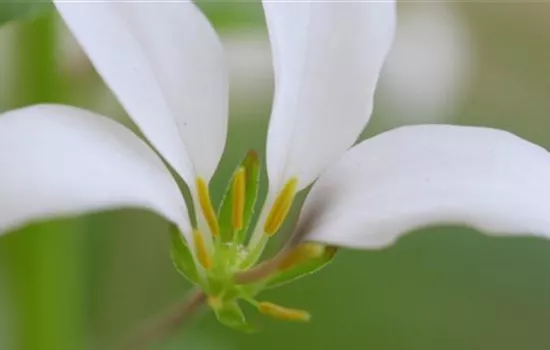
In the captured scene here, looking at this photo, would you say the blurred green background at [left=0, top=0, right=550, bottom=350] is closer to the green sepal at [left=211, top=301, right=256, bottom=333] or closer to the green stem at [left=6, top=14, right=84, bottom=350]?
the green stem at [left=6, top=14, right=84, bottom=350]

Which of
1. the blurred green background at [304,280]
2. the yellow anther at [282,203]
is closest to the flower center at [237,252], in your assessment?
the yellow anther at [282,203]

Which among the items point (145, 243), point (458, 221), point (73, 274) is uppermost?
point (458, 221)

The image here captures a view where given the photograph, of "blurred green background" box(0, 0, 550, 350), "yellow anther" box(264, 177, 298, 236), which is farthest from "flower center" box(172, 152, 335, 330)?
"blurred green background" box(0, 0, 550, 350)

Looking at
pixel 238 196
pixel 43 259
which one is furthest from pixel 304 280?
pixel 238 196

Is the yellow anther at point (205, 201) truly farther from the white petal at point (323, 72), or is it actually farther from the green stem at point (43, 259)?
the green stem at point (43, 259)

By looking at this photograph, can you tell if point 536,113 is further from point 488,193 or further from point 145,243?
point 488,193

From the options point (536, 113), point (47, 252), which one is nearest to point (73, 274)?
point (47, 252)
